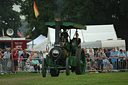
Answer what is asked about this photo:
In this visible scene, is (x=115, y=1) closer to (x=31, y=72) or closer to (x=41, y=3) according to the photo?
(x=41, y=3)

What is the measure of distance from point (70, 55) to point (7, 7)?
5791 cm

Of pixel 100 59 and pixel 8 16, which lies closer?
pixel 100 59

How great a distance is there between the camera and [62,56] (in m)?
17.8

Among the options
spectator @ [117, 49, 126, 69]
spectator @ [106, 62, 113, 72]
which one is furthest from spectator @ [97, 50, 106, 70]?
spectator @ [117, 49, 126, 69]

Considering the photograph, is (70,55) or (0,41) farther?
(0,41)

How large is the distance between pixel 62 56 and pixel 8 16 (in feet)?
187

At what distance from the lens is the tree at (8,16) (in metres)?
73.2

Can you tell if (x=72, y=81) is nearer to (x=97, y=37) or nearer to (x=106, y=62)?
(x=106, y=62)

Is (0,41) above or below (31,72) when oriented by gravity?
above

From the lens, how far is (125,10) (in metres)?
42.8

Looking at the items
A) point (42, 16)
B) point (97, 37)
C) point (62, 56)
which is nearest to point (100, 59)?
point (97, 37)

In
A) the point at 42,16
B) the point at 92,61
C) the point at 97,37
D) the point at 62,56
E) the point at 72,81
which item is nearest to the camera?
the point at 62,56

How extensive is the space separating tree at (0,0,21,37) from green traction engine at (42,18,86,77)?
52.7m

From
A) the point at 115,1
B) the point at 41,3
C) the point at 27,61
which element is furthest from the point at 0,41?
the point at 27,61
